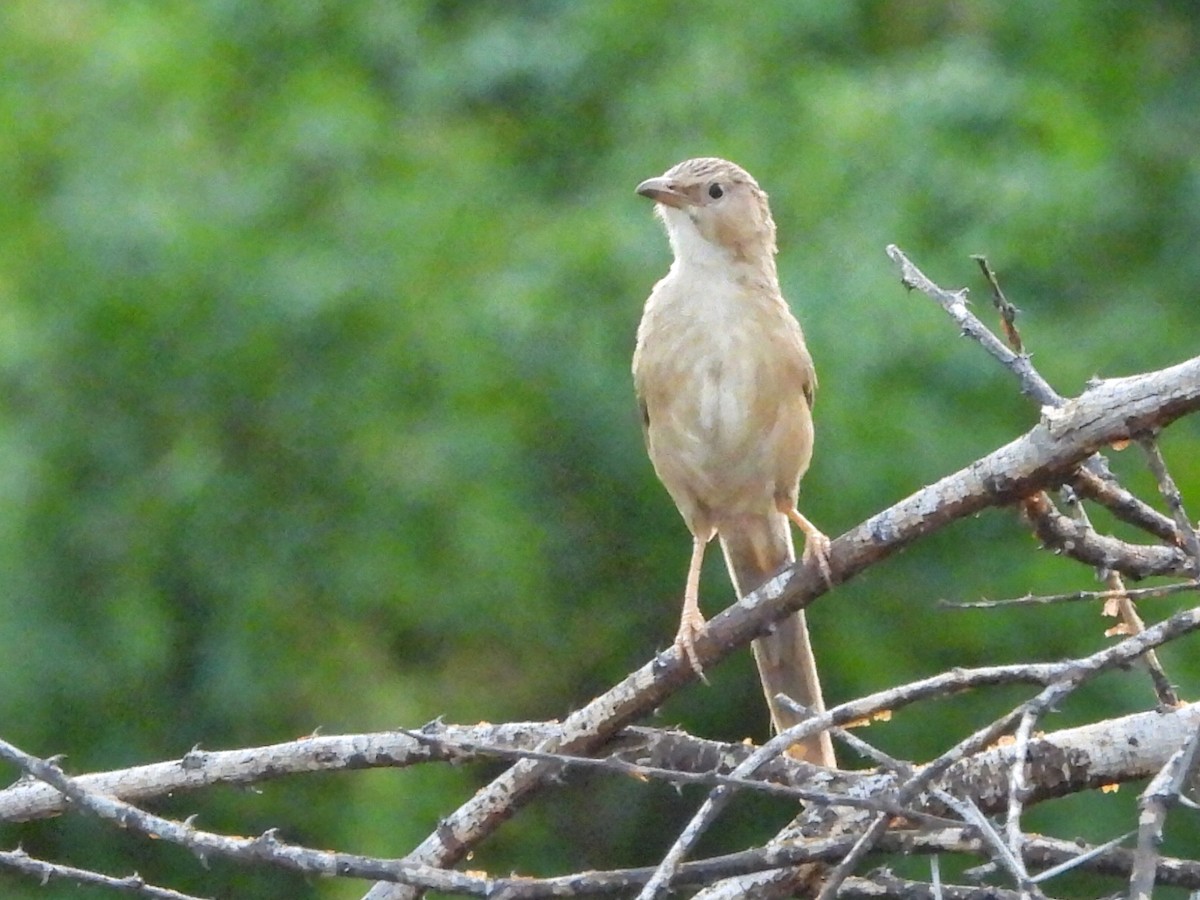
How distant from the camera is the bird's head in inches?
241

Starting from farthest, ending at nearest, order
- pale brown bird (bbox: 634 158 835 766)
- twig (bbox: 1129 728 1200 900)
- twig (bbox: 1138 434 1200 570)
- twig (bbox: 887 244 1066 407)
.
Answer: pale brown bird (bbox: 634 158 835 766) < twig (bbox: 887 244 1066 407) < twig (bbox: 1138 434 1200 570) < twig (bbox: 1129 728 1200 900)

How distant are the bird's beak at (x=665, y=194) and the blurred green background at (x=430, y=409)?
1.59 meters

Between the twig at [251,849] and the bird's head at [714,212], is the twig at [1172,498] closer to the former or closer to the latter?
the twig at [251,849]

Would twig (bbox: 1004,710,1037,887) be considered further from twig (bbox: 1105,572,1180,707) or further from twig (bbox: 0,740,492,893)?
twig (bbox: 0,740,492,893)

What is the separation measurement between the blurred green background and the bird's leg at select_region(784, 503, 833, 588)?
5.96 feet

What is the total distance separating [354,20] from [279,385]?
93.8 inches

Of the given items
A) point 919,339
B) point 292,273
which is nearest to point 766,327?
point 919,339

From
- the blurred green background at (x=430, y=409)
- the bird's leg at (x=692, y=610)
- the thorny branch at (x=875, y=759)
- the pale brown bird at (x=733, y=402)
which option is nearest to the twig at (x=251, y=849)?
the thorny branch at (x=875, y=759)

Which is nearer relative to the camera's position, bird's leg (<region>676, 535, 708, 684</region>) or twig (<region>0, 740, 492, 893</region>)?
twig (<region>0, 740, 492, 893</region>)

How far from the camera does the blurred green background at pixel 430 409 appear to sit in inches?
315

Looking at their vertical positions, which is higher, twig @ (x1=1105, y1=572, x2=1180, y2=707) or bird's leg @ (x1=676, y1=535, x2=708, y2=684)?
bird's leg @ (x1=676, y1=535, x2=708, y2=684)

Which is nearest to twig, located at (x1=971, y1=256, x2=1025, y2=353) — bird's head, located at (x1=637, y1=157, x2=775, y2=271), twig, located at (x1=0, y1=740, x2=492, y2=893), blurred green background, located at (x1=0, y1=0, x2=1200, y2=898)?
twig, located at (x1=0, y1=740, x2=492, y2=893)

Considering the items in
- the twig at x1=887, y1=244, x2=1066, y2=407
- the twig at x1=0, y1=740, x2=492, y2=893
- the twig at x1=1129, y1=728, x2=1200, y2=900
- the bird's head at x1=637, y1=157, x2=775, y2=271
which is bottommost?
the twig at x1=1129, y1=728, x2=1200, y2=900

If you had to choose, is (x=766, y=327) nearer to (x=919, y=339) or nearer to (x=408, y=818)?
(x=919, y=339)
